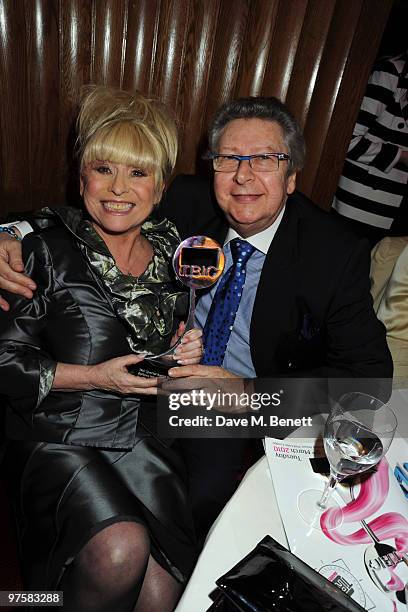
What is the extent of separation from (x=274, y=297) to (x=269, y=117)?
635mm

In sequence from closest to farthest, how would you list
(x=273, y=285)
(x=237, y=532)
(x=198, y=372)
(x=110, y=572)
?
1. (x=237, y=532)
2. (x=110, y=572)
3. (x=198, y=372)
4. (x=273, y=285)

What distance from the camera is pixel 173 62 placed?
2543mm

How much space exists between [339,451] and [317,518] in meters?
0.15

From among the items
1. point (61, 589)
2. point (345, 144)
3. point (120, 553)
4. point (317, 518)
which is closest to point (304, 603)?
point (317, 518)

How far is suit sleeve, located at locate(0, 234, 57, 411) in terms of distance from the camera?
55.1 inches

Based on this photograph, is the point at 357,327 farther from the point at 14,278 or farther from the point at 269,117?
the point at 14,278

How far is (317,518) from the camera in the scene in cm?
102

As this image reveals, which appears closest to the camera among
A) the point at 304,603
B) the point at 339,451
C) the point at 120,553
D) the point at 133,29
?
the point at 304,603

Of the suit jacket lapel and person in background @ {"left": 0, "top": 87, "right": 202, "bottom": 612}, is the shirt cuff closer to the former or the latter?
person in background @ {"left": 0, "top": 87, "right": 202, "bottom": 612}

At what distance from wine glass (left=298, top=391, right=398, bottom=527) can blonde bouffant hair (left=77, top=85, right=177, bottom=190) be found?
960 mm

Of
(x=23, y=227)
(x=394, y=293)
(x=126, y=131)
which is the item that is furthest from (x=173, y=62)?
(x=394, y=293)

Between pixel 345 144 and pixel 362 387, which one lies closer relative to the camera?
pixel 362 387

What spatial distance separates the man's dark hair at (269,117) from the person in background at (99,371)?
23 centimetres

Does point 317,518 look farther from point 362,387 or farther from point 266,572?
point 362,387
